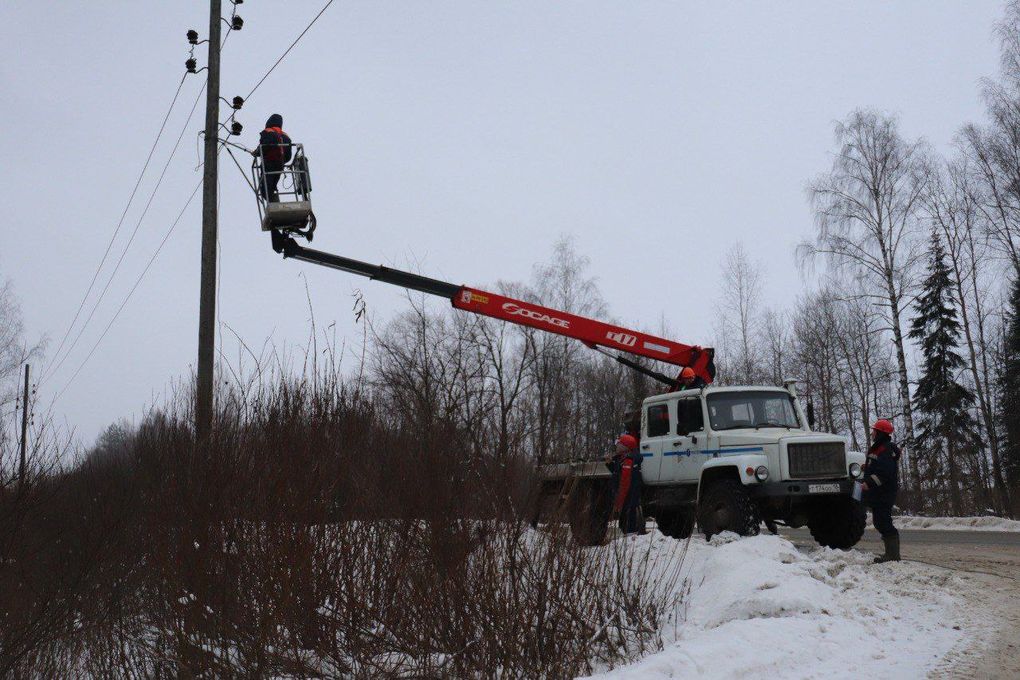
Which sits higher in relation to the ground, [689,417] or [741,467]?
[689,417]

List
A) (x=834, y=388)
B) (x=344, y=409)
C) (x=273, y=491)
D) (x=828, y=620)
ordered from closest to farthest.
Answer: (x=273, y=491), (x=344, y=409), (x=828, y=620), (x=834, y=388)

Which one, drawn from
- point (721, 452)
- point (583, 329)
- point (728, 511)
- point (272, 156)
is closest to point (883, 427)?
point (721, 452)

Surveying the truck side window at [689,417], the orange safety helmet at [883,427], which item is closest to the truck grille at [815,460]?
the orange safety helmet at [883,427]

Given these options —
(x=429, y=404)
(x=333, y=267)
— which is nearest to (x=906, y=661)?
(x=429, y=404)

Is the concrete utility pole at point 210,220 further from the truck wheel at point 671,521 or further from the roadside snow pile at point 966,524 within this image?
the roadside snow pile at point 966,524

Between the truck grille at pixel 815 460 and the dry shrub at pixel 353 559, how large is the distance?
5047 millimetres

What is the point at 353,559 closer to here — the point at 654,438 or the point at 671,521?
the point at 654,438

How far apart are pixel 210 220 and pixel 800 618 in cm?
920

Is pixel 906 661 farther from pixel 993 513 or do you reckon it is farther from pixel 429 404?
pixel 993 513

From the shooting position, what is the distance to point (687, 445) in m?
11.5

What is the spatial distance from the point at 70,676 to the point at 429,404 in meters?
4.44

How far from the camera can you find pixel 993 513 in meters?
21.6

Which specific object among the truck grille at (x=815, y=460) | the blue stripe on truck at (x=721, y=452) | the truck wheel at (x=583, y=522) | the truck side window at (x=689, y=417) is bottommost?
the truck wheel at (x=583, y=522)

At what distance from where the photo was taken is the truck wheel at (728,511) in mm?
10234
